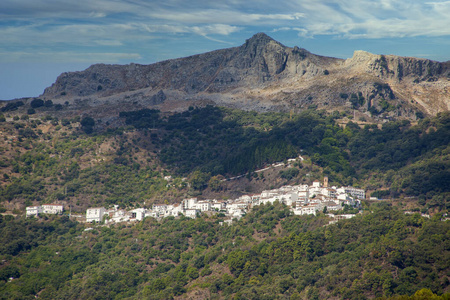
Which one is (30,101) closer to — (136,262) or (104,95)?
(104,95)

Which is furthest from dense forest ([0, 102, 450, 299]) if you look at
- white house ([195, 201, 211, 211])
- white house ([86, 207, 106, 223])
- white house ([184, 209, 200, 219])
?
white house ([195, 201, 211, 211])

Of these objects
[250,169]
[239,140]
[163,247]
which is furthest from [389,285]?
[239,140]

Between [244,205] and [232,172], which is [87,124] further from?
[244,205]

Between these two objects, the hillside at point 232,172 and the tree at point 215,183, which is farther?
the tree at point 215,183

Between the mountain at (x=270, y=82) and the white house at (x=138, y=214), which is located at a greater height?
the mountain at (x=270, y=82)

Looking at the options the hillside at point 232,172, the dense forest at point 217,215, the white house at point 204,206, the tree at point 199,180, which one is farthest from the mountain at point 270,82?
the white house at point 204,206

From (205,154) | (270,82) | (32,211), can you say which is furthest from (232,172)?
(270,82)

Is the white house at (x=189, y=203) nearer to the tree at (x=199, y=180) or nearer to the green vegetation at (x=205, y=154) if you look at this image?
the tree at (x=199, y=180)
